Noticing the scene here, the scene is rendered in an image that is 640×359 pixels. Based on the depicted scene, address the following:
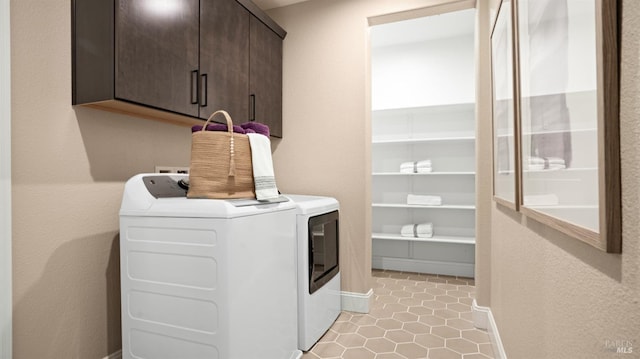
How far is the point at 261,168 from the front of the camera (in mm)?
1596

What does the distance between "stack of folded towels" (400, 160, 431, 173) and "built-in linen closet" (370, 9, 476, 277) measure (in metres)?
0.01

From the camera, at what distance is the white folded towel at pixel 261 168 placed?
5.14ft

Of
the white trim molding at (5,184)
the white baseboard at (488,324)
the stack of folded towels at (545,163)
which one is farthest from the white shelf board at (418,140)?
the white trim molding at (5,184)

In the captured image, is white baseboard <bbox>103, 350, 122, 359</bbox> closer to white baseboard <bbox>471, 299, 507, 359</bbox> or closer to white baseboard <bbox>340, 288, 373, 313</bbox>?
white baseboard <bbox>340, 288, 373, 313</bbox>

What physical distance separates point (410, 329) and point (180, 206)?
5.71 ft

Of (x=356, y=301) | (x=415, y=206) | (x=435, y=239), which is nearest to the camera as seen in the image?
(x=356, y=301)

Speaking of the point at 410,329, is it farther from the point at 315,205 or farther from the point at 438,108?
the point at 438,108

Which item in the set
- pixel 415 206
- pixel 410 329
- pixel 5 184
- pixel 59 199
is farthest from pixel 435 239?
pixel 5 184

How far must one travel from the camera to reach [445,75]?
11.7 ft

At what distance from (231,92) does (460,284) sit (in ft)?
9.03

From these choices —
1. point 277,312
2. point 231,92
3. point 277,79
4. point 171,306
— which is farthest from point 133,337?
point 277,79

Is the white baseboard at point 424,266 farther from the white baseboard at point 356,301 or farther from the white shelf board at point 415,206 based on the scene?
the white baseboard at point 356,301

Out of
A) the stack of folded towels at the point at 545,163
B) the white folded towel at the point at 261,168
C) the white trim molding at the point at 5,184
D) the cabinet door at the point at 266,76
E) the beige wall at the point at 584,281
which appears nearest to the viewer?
A: the beige wall at the point at 584,281

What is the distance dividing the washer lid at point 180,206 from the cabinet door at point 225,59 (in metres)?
0.60
